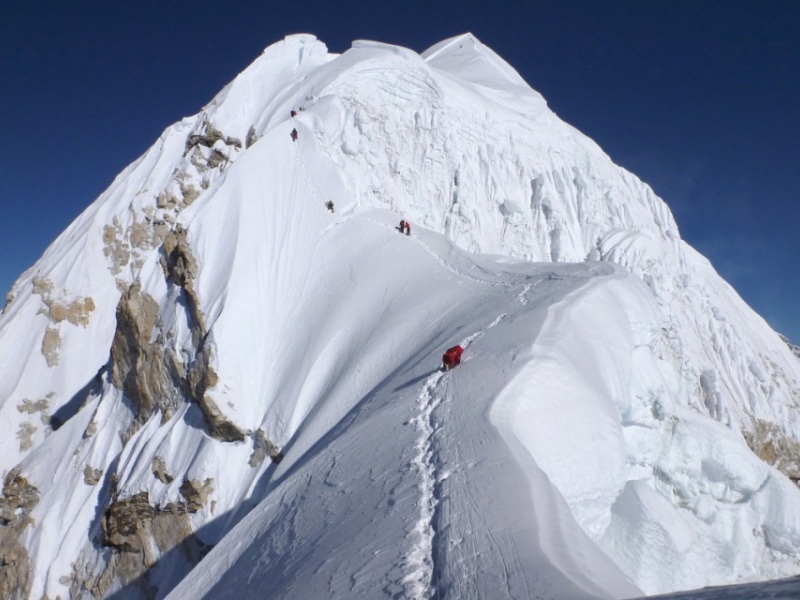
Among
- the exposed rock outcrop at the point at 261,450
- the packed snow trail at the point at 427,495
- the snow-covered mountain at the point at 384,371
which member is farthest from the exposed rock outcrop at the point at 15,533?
the packed snow trail at the point at 427,495

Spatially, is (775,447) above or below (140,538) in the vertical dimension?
above

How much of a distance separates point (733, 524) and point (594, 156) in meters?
16.9

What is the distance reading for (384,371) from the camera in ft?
35.0

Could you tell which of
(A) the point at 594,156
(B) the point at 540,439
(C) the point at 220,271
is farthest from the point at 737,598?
(A) the point at 594,156

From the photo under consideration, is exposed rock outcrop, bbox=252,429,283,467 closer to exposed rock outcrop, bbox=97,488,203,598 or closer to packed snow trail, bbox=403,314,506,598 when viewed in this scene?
exposed rock outcrop, bbox=97,488,203,598

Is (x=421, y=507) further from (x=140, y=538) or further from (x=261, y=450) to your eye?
(x=140, y=538)

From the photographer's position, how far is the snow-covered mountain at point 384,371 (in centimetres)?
552

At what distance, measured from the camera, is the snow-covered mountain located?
5520 mm

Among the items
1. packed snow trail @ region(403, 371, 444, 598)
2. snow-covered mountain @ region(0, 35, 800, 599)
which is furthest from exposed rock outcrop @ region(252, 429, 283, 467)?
packed snow trail @ region(403, 371, 444, 598)

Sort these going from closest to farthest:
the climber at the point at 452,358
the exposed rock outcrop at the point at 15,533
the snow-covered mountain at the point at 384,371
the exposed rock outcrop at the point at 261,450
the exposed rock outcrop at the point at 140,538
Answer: the snow-covered mountain at the point at 384,371
the climber at the point at 452,358
the exposed rock outcrop at the point at 261,450
the exposed rock outcrop at the point at 140,538
the exposed rock outcrop at the point at 15,533

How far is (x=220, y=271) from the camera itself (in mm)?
16078

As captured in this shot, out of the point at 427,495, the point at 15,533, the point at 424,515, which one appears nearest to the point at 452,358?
the point at 427,495

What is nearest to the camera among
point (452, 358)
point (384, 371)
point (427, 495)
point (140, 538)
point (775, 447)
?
point (427, 495)

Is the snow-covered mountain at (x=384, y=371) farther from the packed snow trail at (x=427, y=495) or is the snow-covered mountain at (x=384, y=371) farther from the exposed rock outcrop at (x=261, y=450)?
the exposed rock outcrop at (x=261, y=450)
